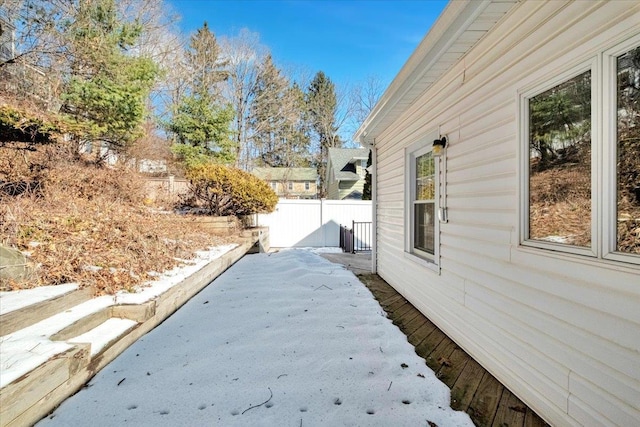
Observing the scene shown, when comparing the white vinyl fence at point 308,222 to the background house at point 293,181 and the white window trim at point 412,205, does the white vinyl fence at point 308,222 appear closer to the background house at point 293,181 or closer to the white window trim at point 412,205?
the white window trim at point 412,205

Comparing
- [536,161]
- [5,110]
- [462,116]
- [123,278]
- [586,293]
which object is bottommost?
[123,278]

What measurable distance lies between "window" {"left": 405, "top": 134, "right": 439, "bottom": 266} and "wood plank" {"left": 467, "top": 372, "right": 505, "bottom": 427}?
1.29 metres

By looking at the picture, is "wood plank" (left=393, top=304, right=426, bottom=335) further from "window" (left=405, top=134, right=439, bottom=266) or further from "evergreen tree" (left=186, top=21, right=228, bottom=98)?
"evergreen tree" (left=186, top=21, right=228, bottom=98)

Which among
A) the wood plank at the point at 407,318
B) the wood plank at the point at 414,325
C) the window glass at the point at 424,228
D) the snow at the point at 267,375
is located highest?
the window glass at the point at 424,228

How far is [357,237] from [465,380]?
849cm

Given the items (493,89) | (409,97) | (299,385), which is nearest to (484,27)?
(493,89)

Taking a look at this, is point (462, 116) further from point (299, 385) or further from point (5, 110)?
point (5, 110)

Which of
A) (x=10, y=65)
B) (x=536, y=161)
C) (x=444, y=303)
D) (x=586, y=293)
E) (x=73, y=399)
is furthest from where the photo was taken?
(x=10, y=65)

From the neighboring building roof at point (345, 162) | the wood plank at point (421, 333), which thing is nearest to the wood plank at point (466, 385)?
the wood plank at point (421, 333)

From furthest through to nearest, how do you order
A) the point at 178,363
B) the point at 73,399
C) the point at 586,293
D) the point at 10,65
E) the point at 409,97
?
the point at 10,65 < the point at 409,97 < the point at 178,363 < the point at 73,399 < the point at 586,293

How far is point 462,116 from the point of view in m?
2.84

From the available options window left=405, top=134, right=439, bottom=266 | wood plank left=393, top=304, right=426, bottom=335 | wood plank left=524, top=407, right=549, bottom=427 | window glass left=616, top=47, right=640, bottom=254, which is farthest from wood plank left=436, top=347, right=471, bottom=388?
window glass left=616, top=47, right=640, bottom=254

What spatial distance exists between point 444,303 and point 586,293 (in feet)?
5.31

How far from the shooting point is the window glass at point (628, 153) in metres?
1.42
